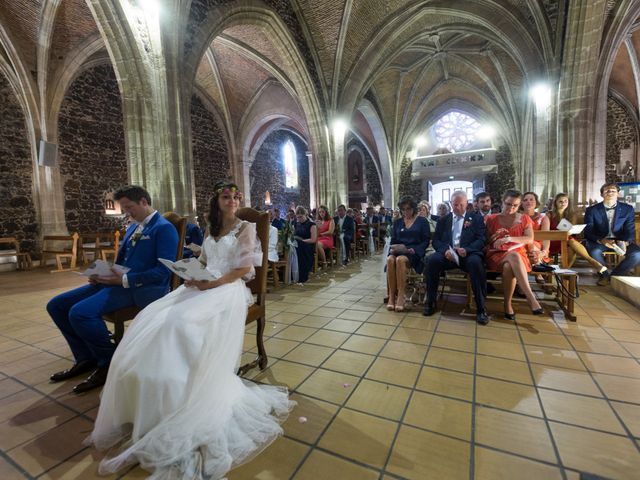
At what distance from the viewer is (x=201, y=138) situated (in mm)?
13039

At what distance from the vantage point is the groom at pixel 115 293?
211 cm

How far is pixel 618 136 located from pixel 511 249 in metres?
15.0

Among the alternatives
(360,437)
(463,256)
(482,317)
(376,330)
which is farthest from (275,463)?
(463,256)

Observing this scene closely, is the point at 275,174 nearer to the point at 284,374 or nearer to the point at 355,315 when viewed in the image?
the point at 355,315

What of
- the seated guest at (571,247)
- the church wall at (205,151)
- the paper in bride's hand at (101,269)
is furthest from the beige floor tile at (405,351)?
the church wall at (205,151)

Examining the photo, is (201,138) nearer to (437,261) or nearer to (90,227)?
(90,227)

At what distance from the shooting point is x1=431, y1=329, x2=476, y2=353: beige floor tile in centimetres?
258

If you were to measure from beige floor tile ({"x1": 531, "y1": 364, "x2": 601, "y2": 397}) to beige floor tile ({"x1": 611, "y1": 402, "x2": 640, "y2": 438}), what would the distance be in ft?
0.39

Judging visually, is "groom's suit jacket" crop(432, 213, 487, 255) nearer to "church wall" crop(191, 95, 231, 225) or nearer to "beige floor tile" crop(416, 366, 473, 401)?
"beige floor tile" crop(416, 366, 473, 401)

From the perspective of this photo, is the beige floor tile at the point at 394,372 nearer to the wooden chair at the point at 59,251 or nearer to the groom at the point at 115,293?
the groom at the point at 115,293

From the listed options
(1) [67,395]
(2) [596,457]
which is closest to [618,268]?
(2) [596,457]

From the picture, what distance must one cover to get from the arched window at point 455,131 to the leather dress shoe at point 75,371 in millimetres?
18549

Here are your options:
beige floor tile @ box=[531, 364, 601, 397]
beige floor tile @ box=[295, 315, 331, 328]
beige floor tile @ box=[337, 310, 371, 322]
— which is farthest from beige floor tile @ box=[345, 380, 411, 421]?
beige floor tile @ box=[337, 310, 371, 322]

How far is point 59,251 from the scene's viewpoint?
23.9ft
